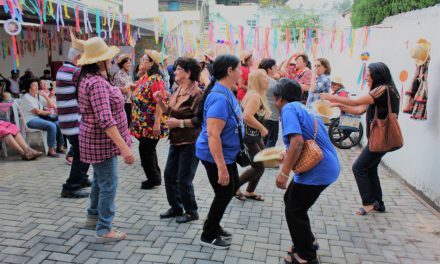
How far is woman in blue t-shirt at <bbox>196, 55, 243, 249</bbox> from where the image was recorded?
9.94 ft

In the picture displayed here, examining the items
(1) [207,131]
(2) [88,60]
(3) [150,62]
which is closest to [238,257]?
(1) [207,131]

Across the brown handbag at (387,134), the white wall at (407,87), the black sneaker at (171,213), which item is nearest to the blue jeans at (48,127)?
the black sneaker at (171,213)

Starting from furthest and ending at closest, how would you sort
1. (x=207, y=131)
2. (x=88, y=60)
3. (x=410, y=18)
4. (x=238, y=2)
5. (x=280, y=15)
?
(x=238, y=2) < (x=280, y=15) < (x=410, y=18) < (x=88, y=60) < (x=207, y=131)

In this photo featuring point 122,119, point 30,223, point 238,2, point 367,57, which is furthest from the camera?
point 238,2

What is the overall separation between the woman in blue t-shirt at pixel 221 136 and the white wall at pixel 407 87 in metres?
2.83

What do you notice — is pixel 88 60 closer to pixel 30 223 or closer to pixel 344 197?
pixel 30 223

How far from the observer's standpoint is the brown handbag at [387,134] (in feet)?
13.4

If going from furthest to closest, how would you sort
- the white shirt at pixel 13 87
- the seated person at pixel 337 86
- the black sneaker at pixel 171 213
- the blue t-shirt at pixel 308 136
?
the white shirt at pixel 13 87 → the seated person at pixel 337 86 → the black sneaker at pixel 171 213 → the blue t-shirt at pixel 308 136

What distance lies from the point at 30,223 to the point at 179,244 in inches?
65.7

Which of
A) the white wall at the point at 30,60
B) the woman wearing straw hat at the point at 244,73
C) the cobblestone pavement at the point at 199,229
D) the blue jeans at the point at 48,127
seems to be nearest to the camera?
the cobblestone pavement at the point at 199,229

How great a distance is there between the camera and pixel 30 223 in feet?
13.0

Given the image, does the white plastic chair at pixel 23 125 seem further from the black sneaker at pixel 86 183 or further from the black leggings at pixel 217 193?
the black leggings at pixel 217 193

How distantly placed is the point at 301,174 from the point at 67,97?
9.87 ft

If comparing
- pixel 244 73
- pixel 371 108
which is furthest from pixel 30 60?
pixel 371 108
